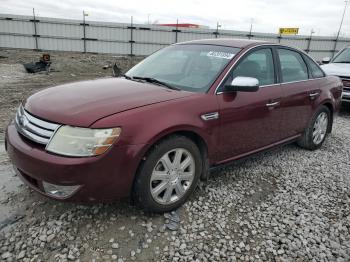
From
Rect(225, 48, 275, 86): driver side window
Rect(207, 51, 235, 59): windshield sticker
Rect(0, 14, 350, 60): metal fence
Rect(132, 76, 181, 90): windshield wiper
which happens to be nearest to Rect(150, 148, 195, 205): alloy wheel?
Rect(132, 76, 181, 90): windshield wiper

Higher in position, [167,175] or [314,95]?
[314,95]

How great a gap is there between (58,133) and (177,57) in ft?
6.12

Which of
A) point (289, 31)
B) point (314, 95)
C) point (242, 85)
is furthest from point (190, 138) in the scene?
point (289, 31)

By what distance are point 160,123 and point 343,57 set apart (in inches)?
299

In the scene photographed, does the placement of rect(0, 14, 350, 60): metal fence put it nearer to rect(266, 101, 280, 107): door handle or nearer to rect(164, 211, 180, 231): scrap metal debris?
rect(266, 101, 280, 107): door handle

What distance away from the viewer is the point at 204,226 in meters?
2.75

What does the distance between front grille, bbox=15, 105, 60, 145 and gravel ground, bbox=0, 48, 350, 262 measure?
758 millimetres

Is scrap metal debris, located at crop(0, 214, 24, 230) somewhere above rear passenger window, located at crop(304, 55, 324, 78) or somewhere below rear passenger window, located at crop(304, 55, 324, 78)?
below

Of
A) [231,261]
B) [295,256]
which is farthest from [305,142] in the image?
[231,261]

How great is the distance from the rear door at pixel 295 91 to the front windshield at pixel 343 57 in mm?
4474

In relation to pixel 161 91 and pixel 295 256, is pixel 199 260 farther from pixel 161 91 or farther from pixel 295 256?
pixel 161 91

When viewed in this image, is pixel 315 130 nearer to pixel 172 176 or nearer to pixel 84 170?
pixel 172 176

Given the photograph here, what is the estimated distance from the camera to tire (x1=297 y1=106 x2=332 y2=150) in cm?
460

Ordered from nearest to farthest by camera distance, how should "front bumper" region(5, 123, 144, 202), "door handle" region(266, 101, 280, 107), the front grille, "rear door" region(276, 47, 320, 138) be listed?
1. "front bumper" region(5, 123, 144, 202)
2. the front grille
3. "door handle" region(266, 101, 280, 107)
4. "rear door" region(276, 47, 320, 138)
